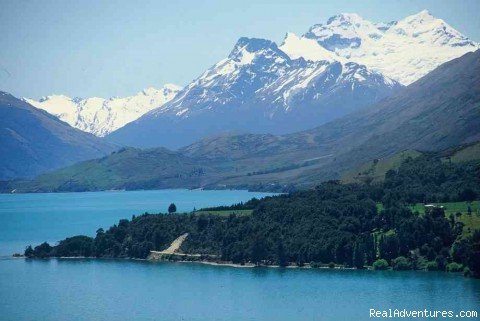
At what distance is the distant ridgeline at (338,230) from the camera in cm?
13288

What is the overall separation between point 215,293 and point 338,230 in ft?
97.6

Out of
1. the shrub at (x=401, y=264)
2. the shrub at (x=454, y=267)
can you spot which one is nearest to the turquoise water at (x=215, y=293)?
the shrub at (x=454, y=267)

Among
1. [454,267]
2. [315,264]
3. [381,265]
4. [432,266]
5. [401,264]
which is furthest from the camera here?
[315,264]

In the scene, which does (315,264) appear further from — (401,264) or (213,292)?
(213,292)

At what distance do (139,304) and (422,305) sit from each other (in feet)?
103

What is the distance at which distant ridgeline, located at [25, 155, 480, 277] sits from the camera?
13288cm

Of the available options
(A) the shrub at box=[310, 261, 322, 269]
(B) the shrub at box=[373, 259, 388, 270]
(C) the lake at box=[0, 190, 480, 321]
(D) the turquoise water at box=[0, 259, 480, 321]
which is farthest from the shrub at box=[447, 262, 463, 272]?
(A) the shrub at box=[310, 261, 322, 269]

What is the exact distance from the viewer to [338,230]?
142875mm

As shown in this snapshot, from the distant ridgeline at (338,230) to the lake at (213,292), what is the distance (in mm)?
4101

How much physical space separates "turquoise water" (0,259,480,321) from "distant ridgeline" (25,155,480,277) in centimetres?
441

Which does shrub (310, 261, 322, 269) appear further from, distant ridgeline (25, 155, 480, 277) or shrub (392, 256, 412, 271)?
shrub (392, 256, 412, 271)

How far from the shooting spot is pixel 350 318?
98500 mm

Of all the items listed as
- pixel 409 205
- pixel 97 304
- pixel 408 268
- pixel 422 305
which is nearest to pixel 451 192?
pixel 409 205

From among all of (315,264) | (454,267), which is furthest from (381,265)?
(454,267)
